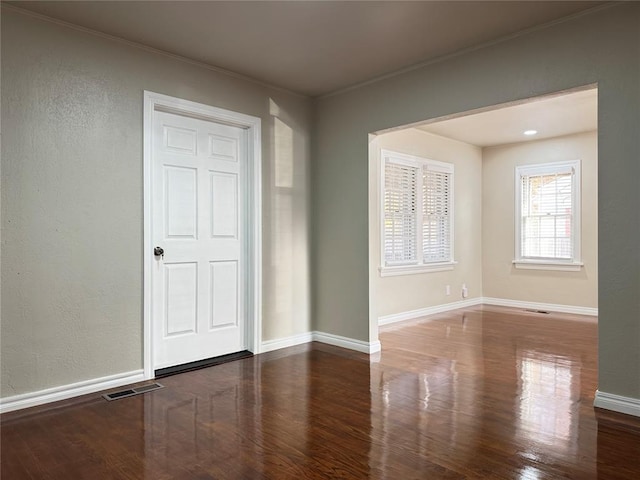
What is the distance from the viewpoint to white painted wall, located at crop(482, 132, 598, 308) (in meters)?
6.41

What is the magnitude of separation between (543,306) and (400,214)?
2.77 metres

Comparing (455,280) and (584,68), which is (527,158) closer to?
(455,280)

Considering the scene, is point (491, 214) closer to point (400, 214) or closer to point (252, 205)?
point (400, 214)

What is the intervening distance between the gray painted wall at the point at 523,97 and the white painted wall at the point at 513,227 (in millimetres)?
3750

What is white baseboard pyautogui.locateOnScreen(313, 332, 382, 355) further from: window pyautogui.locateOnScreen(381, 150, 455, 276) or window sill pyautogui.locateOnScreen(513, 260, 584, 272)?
window sill pyautogui.locateOnScreen(513, 260, 584, 272)

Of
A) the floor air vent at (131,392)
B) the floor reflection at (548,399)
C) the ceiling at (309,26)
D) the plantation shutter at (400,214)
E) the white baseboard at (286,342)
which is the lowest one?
the floor air vent at (131,392)

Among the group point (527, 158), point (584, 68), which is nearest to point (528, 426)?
point (584, 68)

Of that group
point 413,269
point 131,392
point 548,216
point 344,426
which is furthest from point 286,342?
point 548,216

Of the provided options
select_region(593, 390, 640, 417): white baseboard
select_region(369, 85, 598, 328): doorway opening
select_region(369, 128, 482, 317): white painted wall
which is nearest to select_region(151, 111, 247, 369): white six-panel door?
select_region(369, 128, 482, 317): white painted wall

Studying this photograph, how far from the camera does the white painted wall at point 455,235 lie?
5.92 metres

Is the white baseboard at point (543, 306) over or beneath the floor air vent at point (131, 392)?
over

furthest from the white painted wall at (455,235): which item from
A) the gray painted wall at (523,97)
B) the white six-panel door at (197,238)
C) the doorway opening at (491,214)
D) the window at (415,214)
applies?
the white six-panel door at (197,238)

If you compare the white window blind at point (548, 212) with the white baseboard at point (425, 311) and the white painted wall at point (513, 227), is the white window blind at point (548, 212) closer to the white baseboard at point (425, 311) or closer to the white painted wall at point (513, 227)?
the white painted wall at point (513, 227)

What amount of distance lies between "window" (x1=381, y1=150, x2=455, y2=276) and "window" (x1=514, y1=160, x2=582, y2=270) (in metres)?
1.21
